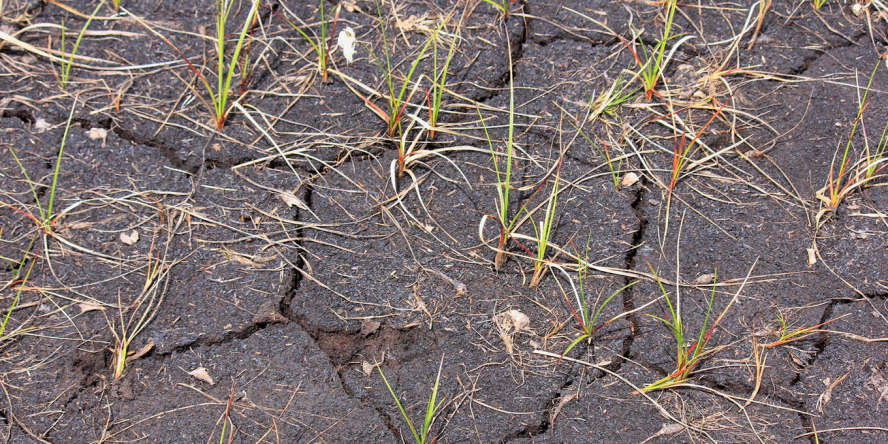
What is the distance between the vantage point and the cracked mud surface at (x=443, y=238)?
150cm

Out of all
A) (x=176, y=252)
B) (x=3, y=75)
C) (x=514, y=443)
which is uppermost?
(x=3, y=75)

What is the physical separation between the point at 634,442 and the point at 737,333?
406mm

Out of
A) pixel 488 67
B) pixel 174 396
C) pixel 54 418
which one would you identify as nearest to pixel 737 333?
pixel 488 67

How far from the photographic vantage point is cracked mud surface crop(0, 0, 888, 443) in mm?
1502

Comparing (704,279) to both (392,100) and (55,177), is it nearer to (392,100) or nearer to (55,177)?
(392,100)

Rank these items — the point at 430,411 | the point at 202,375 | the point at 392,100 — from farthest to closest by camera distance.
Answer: the point at 392,100 < the point at 202,375 < the point at 430,411

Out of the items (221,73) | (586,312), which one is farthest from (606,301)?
(221,73)

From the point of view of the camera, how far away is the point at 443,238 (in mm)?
1766

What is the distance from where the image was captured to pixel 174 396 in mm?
1499

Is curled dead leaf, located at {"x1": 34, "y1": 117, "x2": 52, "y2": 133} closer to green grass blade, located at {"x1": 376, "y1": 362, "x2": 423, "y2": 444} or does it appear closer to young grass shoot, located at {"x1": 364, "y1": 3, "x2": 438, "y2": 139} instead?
young grass shoot, located at {"x1": 364, "y1": 3, "x2": 438, "y2": 139}

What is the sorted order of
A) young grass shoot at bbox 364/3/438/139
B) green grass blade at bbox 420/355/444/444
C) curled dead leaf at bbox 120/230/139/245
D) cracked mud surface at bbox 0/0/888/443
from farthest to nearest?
young grass shoot at bbox 364/3/438/139
curled dead leaf at bbox 120/230/139/245
cracked mud surface at bbox 0/0/888/443
green grass blade at bbox 420/355/444/444

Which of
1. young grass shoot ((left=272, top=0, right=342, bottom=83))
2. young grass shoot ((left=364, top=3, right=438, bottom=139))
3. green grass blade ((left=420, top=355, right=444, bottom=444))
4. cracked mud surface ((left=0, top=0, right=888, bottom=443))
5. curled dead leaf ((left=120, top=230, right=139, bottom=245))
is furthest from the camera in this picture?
young grass shoot ((left=272, top=0, right=342, bottom=83))

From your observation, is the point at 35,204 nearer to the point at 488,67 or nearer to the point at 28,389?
the point at 28,389

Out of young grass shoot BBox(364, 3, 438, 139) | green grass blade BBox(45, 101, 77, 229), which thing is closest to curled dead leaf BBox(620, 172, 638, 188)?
young grass shoot BBox(364, 3, 438, 139)
